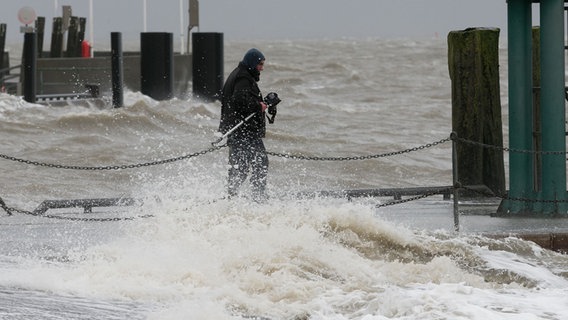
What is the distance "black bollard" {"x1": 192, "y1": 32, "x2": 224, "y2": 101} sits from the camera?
114 ft

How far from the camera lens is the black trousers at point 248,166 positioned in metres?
13.6

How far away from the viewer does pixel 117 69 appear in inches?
1304

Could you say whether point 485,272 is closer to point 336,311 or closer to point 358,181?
point 336,311

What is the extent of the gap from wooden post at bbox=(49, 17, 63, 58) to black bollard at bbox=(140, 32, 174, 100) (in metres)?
5.61

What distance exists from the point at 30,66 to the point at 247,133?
19.5m

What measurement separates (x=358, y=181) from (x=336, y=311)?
11552mm

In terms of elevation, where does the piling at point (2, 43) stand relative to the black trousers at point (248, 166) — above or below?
above

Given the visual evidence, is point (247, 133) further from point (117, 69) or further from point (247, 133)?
point (117, 69)

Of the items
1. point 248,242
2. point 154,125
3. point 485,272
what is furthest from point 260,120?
point 154,125

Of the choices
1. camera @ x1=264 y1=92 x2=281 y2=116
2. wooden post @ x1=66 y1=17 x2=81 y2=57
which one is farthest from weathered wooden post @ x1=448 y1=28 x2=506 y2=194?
wooden post @ x1=66 y1=17 x2=81 y2=57

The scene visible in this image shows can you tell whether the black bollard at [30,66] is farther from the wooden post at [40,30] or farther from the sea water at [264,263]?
the sea water at [264,263]

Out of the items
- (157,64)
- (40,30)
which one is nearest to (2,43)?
(40,30)

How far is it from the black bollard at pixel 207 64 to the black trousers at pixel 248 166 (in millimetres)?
21190

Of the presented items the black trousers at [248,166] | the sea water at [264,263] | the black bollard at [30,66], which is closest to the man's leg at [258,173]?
the black trousers at [248,166]
